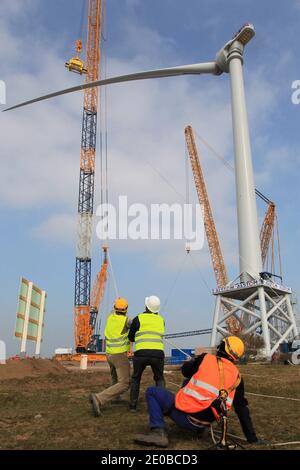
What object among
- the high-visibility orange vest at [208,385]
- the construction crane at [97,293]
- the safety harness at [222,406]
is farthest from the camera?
the construction crane at [97,293]

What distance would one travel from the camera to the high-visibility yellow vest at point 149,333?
27.2 feet

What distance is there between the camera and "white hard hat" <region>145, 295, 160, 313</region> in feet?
28.1

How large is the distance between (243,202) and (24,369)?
33.1 meters

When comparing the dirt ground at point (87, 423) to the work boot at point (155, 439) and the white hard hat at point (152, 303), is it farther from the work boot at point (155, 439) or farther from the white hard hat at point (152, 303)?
the white hard hat at point (152, 303)

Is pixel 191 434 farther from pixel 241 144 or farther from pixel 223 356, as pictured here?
pixel 241 144

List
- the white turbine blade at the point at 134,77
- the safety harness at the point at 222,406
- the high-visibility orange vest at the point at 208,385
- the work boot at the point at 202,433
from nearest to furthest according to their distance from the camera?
the safety harness at the point at 222,406
the high-visibility orange vest at the point at 208,385
the work boot at the point at 202,433
the white turbine blade at the point at 134,77

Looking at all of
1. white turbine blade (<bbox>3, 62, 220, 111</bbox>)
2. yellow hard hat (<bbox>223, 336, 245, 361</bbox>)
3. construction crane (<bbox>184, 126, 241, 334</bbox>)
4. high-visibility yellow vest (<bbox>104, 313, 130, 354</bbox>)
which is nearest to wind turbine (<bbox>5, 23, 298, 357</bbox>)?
white turbine blade (<bbox>3, 62, 220, 111</bbox>)

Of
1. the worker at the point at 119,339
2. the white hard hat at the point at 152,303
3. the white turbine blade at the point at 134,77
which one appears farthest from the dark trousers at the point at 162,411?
the white turbine blade at the point at 134,77

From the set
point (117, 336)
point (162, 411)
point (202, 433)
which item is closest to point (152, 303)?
point (117, 336)

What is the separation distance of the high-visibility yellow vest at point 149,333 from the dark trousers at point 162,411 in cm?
205

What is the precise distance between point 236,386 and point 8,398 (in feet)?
23.4

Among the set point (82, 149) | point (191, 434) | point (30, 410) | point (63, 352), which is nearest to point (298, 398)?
point (191, 434)

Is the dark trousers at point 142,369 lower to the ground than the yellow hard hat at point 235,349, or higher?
lower

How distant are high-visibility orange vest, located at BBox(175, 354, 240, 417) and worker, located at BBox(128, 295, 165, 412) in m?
2.39
